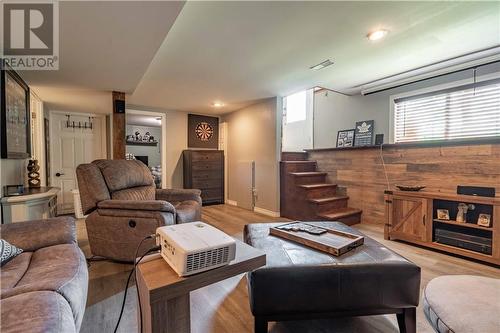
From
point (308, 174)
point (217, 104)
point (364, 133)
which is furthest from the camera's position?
point (217, 104)

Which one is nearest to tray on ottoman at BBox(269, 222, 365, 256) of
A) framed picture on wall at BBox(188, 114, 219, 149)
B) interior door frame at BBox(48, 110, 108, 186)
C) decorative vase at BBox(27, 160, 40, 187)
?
decorative vase at BBox(27, 160, 40, 187)

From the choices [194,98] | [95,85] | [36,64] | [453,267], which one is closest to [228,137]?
[194,98]

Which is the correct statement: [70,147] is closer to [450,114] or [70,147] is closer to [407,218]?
[407,218]

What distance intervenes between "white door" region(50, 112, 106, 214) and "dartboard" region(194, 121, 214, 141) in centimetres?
196

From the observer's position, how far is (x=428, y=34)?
7.06 feet

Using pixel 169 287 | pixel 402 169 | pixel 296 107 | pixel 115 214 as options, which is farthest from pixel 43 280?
pixel 296 107

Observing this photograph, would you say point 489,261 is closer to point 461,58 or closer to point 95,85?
point 461,58

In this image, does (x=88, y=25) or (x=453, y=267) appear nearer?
(x=88, y=25)

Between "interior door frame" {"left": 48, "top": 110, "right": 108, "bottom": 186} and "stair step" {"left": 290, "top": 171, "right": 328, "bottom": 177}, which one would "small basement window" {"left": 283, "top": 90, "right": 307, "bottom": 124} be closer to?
"stair step" {"left": 290, "top": 171, "right": 328, "bottom": 177}

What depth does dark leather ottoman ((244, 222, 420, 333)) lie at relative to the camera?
4.13 feet

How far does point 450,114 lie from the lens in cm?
306

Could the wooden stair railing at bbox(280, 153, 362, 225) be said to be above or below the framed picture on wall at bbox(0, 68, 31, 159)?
below

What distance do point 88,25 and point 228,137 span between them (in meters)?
3.95

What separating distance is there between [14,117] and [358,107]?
4.63 metres
